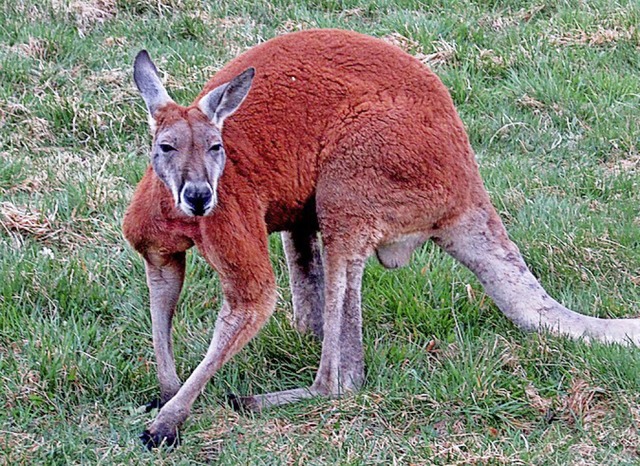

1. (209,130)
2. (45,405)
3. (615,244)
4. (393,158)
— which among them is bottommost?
(615,244)

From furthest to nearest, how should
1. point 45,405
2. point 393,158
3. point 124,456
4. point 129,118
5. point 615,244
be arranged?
point 129,118 < point 615,244 < point 393,158 < point 45,405 < point 124,456

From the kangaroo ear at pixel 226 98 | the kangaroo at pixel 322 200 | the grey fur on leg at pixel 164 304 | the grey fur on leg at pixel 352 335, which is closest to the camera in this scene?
the kangaroo ear at pixel 226 98

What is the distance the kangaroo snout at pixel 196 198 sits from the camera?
377 centimetres

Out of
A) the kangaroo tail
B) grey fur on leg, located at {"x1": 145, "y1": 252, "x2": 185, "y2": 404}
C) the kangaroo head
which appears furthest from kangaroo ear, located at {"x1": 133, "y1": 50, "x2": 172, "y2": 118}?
the kangaroo tail

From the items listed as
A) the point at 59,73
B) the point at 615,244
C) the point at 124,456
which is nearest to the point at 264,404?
the point at 124,456

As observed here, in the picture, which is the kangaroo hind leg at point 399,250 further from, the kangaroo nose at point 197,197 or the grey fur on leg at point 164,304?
the kangaroo nose at point 197,197

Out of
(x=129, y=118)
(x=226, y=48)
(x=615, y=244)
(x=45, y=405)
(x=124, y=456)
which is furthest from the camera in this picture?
(x=226, y=48)

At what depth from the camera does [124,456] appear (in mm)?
3834

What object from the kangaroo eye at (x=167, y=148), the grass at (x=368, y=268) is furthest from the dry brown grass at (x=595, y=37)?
the kangaroo eye at (x=167, y=148)

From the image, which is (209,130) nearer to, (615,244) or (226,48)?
(615,244)

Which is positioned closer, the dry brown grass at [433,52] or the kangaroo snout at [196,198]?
the kangaroo snout at [196,198]

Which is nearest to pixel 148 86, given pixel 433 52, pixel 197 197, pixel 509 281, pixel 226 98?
pixel 226 98

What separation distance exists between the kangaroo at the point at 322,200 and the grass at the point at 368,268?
148 mm

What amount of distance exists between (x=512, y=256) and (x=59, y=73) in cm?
352
